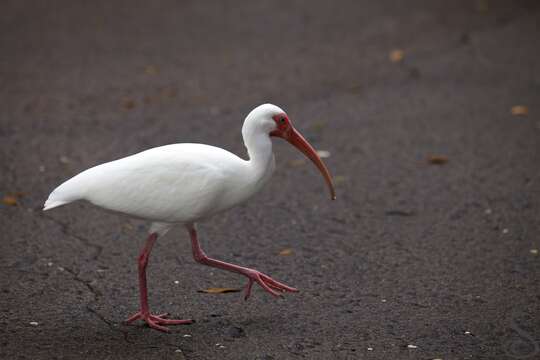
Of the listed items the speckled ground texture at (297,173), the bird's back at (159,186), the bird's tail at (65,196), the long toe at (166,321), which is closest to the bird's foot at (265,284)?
Result: the speckled ground texture at (297,173)

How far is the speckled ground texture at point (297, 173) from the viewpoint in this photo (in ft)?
15.0

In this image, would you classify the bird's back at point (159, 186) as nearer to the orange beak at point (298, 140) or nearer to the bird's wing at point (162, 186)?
the bird's wing at point (162, 186)

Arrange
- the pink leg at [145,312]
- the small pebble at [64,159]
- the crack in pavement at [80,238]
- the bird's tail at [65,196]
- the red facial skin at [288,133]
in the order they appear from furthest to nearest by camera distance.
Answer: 1. the small pebble at [64,159]
2. the crack in pavement at [80,238]
3. the red facial skin at [288,133]
4. the pink leg at [145,312]
5. the bird's tail at [65,196]

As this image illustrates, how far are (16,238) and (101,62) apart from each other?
4.68 m

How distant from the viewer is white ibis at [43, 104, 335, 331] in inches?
175

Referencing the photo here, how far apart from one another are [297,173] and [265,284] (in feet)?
8.18

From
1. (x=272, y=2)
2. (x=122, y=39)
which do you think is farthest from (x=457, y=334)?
(x=272, y=2)

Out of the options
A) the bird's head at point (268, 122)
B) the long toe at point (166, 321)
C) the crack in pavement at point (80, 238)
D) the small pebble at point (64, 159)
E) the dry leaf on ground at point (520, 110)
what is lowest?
the dry leaf on ground at point (520, 110)

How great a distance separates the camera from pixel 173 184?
14.7 ft

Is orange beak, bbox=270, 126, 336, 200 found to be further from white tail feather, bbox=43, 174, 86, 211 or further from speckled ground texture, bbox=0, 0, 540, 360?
white tail feather, bbox=43, 174, 86, 211

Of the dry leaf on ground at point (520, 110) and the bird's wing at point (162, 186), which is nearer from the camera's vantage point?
the bird's wing at point (162, 186)

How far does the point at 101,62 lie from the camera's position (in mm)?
10102

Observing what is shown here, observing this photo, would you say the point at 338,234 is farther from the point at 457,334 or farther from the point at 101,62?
the point at 101,62

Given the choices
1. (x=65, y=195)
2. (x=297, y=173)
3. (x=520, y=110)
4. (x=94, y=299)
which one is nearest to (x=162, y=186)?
(x=65, y=195)
